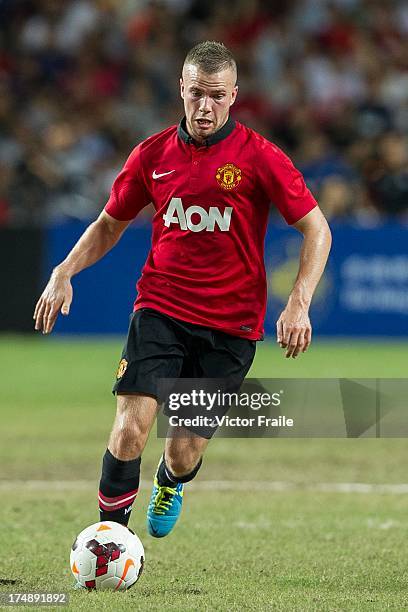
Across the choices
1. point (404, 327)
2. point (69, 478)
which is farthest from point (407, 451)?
point (404, 327)

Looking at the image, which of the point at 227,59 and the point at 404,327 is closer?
the point at 227,59

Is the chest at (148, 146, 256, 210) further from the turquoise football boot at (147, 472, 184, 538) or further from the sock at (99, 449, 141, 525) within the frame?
the turquoise football boot at (147, 472, 184, 538)

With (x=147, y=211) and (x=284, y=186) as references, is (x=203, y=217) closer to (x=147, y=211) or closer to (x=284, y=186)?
(x=284, y=186)

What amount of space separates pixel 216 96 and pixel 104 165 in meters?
11.6

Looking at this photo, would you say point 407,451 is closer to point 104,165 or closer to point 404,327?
point 404,327

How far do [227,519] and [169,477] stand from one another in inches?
36.0

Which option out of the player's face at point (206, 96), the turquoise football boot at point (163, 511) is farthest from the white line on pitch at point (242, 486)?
the player's face at point (206, 96)

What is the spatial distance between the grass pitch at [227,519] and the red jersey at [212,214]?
3.74 feet

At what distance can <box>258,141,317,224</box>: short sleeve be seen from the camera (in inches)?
223

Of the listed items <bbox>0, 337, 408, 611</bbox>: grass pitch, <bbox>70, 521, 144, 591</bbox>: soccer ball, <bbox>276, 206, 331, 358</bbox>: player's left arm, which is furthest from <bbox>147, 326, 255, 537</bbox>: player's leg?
<bbox>70, 521, 144, 591</bbox>: soccer ball

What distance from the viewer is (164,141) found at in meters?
5.89

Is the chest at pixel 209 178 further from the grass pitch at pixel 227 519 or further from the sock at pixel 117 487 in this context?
the grass pitch at pixel 227 519

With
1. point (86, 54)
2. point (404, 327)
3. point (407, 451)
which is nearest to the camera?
point (407, 451)

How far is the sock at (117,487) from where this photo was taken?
5.47 metres
